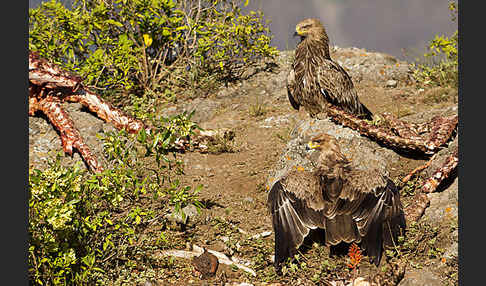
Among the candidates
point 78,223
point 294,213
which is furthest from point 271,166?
point 78,223

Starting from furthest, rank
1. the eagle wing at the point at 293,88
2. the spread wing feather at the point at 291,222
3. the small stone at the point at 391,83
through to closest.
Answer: the small stone at the point at 391,83, the eagle wing at the point at 293,88, the spread wing feather at the point at 291,222

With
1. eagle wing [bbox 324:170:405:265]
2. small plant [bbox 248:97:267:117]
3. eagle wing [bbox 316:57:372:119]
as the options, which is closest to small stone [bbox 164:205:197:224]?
eagle wing [bbox 324:170:405:265]

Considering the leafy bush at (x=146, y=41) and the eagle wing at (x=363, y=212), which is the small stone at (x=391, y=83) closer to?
the leafy bush at (x=146, y=41)

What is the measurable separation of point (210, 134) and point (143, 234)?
105 inches

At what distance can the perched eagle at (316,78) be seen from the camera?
269 inches

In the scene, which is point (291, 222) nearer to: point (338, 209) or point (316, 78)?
point (338, 209)

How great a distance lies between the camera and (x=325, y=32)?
7367 mm

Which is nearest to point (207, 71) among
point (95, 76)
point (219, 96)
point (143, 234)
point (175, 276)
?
point (219, 96)

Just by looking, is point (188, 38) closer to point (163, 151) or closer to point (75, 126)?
point (75, 126)

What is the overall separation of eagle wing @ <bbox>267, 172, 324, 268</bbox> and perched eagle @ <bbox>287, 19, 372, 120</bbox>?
2466mm

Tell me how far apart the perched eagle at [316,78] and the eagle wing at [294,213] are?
247 cm

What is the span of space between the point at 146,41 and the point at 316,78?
158 inches

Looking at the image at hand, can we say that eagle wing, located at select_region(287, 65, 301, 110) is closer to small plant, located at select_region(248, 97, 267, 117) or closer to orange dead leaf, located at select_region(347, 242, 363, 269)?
small plant, located at select_region(248, 97, 267, 117)

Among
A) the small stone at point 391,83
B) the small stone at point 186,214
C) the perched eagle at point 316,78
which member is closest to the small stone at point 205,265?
the small stone at point 186,214
